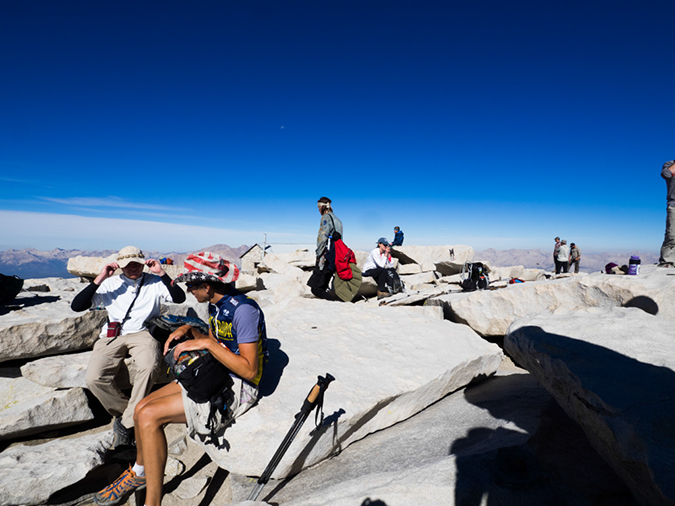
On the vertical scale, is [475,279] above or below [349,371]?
above

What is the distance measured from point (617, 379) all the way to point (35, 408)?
599 centimetres

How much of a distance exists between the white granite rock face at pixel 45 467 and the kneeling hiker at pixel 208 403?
20.1 inches

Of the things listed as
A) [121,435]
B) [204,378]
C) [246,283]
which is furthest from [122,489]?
[246,283]

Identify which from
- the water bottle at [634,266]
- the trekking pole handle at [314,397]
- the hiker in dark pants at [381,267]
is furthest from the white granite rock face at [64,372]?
the water bottle at [634,266]

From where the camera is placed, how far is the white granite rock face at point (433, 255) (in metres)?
15.3

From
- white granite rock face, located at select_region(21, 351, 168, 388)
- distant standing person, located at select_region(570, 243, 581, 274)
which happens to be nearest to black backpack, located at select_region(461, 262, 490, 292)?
white granite rock face, located at select_region(21, 351, 168, 388)

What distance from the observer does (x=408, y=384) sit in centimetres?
375

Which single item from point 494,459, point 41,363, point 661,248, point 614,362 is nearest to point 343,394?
point 494,459

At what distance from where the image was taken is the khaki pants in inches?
156

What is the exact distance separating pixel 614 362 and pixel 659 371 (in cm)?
26

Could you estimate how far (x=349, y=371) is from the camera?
12.8 ft

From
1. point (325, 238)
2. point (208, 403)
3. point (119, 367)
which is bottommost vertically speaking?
point (119, 367)

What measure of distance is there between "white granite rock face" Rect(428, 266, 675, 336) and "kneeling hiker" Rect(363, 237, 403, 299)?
1.66 metres

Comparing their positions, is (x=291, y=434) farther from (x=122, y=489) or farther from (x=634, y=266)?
(x=634, y=266)
